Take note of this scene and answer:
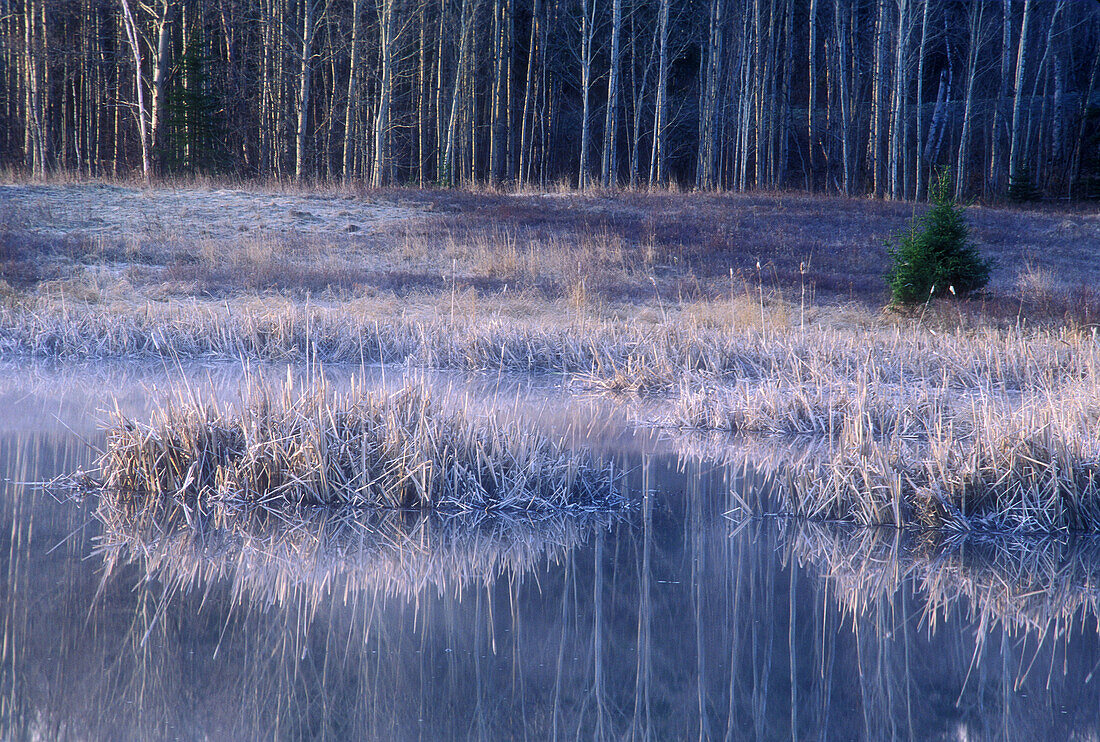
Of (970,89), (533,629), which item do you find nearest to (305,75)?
(970,89)

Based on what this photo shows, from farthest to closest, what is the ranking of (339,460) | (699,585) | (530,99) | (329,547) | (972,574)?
(530,99) < (339,460) < (329,547) < (972,574) < (699,585)

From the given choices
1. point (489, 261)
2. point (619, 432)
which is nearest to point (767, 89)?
point (489, 261)

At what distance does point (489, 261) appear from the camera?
656 inches

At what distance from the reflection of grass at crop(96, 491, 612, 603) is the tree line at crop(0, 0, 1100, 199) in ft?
70.7

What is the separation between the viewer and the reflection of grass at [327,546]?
3832 millimetres

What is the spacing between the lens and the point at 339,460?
4855 millimetres

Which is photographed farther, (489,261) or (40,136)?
(40,136)

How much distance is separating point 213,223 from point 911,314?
13.1 metres

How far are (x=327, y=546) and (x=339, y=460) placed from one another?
713 mm

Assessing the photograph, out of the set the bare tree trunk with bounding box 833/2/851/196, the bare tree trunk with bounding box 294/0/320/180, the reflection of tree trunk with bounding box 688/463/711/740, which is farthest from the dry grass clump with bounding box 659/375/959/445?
the bare tree trunk with bounding box 833/2/851/196

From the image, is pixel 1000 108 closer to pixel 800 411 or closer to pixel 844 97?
pixel 844 97

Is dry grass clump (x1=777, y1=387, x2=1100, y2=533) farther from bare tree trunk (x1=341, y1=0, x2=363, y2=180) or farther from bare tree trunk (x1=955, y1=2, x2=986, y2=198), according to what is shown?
bare tree trunk (x1=955, y1=2, x2=986, y2=198)

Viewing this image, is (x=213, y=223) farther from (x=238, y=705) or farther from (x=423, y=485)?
(x=238, y=705)

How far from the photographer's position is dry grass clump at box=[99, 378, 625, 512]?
4.75 metres
